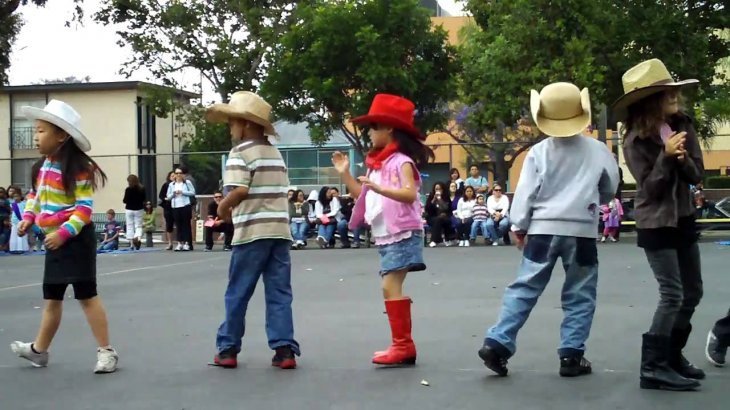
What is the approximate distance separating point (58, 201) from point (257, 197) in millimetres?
1265

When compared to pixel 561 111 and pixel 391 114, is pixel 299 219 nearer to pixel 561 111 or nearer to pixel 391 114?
pixel 391 114

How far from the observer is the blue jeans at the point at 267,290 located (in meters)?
6.45

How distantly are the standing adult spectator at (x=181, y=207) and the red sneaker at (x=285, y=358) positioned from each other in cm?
1537

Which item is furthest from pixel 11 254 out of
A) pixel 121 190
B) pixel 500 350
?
pixel 500 350

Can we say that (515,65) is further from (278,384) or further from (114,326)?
(278,384)

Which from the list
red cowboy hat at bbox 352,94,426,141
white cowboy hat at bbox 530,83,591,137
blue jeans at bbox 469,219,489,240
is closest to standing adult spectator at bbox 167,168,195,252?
blue jeans at bbox 469,219,489,240

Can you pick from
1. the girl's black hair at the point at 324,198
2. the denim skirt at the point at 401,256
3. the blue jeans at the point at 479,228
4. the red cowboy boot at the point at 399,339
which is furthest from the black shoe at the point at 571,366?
the girl's black hair at the point at 324,198

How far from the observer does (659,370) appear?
5.40 meters

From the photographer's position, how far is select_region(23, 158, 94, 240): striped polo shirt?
21.0 feet

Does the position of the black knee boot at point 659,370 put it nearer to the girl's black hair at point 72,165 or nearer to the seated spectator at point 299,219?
the girl's black hair at point 72,165

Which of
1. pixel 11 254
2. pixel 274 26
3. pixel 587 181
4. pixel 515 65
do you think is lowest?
pixel 11 254

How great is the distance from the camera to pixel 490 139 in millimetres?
41031

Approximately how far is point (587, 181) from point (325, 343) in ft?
8.09

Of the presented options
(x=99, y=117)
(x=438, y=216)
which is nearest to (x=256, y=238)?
(x=438, y=216)
